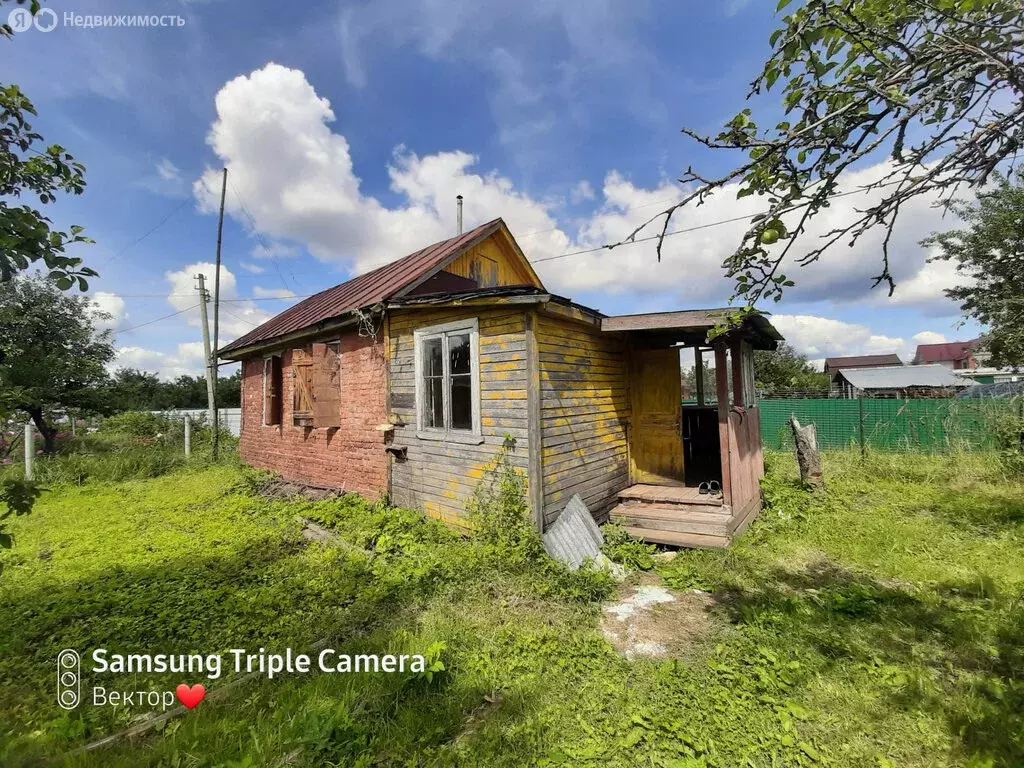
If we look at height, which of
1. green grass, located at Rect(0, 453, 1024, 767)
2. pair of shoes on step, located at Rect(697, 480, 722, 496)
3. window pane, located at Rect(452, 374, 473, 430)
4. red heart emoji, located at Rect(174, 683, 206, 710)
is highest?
window pane, located at Rect(452, 374, 473, 430)

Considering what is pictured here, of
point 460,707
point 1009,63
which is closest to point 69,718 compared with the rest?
point 460,707

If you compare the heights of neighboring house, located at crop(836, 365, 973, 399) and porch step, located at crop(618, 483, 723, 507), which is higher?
neighboring house, located at crop(836, 365, 973, 399)

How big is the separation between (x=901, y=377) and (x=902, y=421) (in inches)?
936

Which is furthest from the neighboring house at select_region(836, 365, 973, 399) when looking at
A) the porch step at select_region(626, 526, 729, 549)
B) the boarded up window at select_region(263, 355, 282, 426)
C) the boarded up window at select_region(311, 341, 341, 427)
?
the boarded up window at select_region(263, 355, 282, 426)

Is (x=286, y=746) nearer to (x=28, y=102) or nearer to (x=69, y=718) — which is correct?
(x=69, y=718)

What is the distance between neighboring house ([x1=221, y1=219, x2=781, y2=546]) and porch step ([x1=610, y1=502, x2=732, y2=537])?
18 mm

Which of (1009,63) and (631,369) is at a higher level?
(1009,63)

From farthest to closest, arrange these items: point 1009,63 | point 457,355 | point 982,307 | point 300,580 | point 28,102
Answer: point 982,307, point 457,355, point 300,580, point 28,102, point 1009,63

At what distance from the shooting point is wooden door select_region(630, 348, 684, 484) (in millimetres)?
7000

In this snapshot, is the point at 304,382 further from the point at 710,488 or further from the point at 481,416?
the point at 710,488

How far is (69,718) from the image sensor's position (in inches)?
113

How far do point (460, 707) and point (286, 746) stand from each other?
41.4 inches

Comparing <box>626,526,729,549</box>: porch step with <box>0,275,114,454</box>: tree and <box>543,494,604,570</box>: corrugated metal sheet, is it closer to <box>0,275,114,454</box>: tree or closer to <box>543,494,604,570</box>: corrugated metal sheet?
<box>543,494,604,570</box>: corrugated metal sheet

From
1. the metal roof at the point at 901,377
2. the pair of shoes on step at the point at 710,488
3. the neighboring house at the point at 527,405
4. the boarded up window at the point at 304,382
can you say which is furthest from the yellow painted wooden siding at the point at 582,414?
the metal roof at the point at 901,377
